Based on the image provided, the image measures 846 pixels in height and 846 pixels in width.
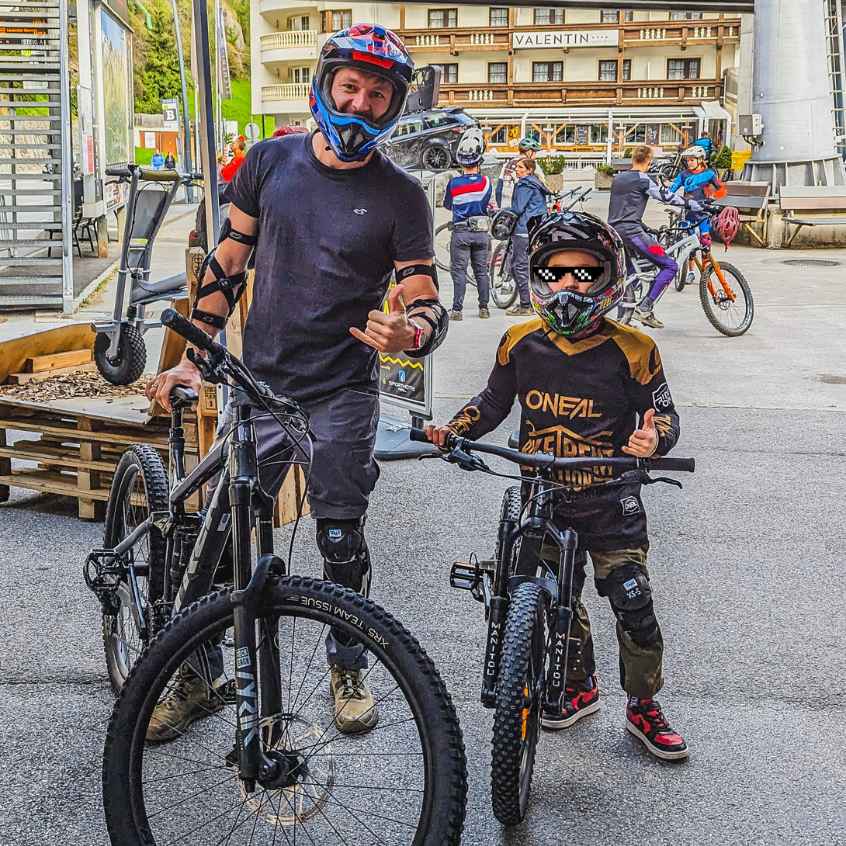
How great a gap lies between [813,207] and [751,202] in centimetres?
118

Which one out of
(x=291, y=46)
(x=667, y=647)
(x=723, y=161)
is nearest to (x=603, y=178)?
(x=723, y=161)

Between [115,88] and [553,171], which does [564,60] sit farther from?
[115,88]

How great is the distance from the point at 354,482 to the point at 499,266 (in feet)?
38.1

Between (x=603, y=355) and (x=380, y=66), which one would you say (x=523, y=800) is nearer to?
(x=603, y=355)

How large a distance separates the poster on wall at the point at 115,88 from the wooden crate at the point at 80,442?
15.7m

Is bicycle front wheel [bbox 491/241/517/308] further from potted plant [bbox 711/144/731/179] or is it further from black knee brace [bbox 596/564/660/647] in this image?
potted plant [bbox 711/144/731/179]

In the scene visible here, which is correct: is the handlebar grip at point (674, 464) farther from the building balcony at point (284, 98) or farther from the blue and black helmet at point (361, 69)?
the building balcony at point (284, 98)

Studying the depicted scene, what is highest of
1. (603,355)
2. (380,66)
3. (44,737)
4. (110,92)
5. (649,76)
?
(649,76)

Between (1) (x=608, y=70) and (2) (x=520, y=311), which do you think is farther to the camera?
(1) (x=608, y=70)

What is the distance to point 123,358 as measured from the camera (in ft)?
24.4

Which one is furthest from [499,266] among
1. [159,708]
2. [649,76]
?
[649,76]

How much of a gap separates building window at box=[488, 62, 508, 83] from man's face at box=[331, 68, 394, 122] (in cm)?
6488

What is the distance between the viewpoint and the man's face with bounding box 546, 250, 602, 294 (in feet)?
11.1

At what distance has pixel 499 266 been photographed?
1502cm
